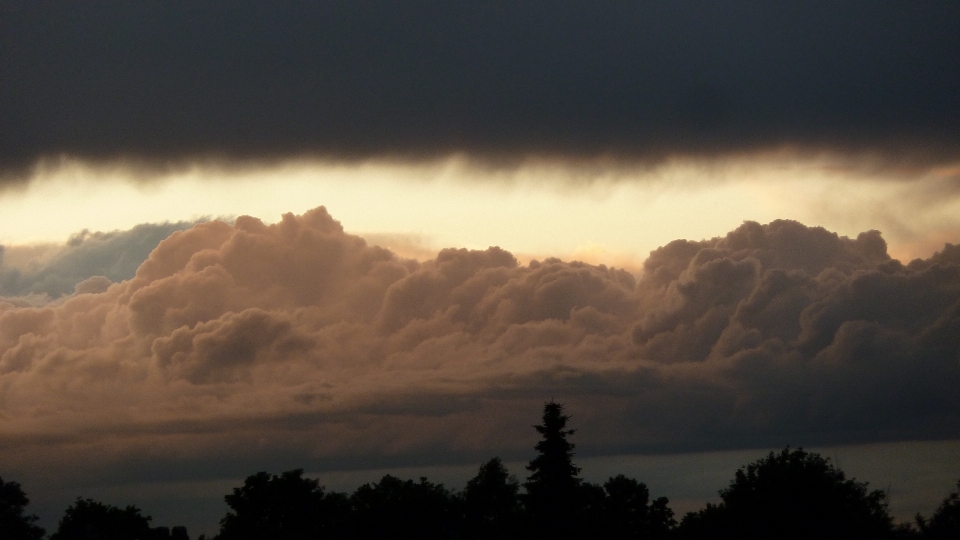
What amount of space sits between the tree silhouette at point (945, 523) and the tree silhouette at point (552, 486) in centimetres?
5125

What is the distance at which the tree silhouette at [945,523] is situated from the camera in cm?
18425

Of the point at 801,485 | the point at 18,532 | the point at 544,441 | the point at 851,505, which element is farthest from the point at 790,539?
the point at 18,532

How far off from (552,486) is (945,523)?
193 feet

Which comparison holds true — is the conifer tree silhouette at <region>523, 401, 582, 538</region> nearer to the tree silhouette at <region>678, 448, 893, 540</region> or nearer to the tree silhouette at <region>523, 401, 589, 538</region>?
the tree silhouette at <region>523, 401, 589, 538</region>

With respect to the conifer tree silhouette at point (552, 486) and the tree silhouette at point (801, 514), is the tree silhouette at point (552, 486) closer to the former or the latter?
the conifer tree silhouette at point (552, 486)

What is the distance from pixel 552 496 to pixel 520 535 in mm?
8899

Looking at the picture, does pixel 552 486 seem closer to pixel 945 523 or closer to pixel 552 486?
pixel 552 486

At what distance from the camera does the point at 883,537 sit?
188 meters

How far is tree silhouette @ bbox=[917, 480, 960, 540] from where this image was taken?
18425cm

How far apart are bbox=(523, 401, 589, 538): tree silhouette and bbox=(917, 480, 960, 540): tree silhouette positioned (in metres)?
51.3

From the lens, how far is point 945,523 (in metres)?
190

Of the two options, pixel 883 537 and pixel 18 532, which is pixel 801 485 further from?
pixel 18 532

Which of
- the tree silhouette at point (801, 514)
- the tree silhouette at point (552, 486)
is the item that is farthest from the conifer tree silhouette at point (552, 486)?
the tree silhouette at point (801, 514)

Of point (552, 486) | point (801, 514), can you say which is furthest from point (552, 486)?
point (801, 514)
